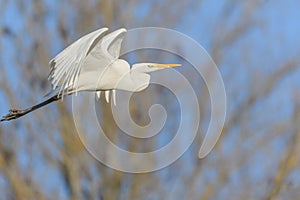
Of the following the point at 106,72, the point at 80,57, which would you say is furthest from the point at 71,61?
the point at 106,72

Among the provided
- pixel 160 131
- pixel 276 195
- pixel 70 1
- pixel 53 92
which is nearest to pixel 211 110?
pixel 160 131

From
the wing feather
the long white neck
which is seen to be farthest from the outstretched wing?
the long white neck

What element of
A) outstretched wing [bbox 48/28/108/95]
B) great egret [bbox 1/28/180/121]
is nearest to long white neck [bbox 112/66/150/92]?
great egret [bbox 1/28/180/121]

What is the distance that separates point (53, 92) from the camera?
3.54 meters

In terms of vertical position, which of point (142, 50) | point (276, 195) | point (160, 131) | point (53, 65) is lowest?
point (53, 65)

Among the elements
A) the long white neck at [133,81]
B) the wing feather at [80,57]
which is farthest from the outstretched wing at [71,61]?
the long white neck at [133,81]

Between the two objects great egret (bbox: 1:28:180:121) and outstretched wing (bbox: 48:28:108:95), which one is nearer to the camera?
outstretched wing (bbox: 48:28:108:95)

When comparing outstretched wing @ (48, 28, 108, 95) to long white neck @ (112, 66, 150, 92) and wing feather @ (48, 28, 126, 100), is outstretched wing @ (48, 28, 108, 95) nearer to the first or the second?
wing feather @ (48, 28, 126, 100)

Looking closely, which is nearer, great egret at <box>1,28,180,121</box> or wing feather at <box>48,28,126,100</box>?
wing feather at <box>48,28,126,100</box>

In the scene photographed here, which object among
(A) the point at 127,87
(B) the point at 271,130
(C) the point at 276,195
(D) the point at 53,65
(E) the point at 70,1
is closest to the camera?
(D) the point at 53,65

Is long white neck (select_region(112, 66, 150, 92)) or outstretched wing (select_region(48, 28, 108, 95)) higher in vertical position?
long white neck (select_region(112, 66, 150, 92))

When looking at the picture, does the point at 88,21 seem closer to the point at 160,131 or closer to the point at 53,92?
the point at 160,131

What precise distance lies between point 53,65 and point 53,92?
1.39 feet

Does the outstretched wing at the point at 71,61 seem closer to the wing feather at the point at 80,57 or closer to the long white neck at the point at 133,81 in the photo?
the wing feather at the point at 80,57
